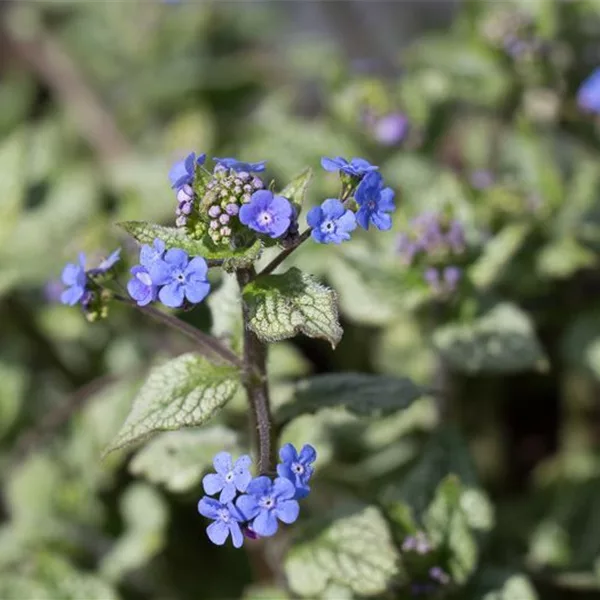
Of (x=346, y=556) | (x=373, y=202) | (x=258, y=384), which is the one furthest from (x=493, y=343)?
(x=373, y=202)

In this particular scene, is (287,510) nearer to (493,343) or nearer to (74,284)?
(74,284)

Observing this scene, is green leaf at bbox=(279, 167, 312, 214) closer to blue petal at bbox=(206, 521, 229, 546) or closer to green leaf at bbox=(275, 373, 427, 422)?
green leaf at bbox=(275, 373, 427, 422)

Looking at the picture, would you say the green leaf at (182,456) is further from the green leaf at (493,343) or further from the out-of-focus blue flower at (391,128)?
the out-of-focus blue flower at (391,128)

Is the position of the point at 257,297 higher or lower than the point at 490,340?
higher

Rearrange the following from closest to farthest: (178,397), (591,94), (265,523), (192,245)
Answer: (265,523), (192,245), (178,397), (591,94)

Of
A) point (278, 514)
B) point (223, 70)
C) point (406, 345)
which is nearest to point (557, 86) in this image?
point (406, 345)

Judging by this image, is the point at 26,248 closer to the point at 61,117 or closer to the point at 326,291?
the point at 61,117

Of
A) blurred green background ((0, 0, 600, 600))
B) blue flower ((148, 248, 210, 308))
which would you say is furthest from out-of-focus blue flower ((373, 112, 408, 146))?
blue flower ((148, 248, 210, 308))
